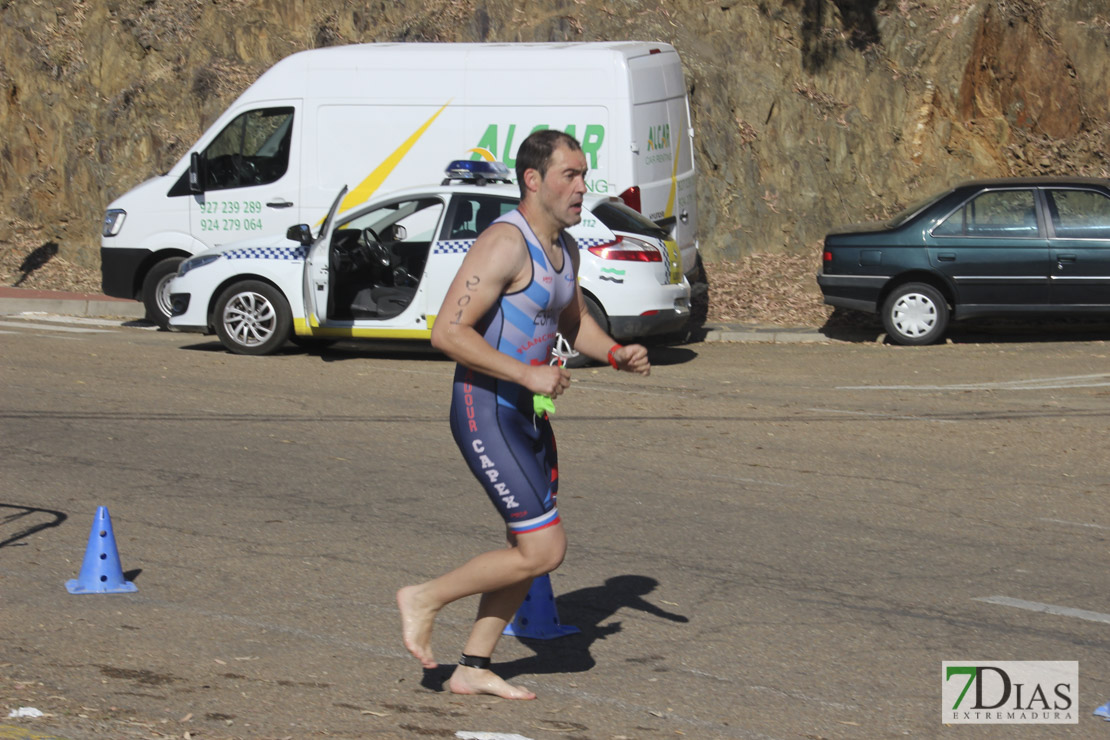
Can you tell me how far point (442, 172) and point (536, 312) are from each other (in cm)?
1105

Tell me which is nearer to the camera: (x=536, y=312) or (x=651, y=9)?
(x=536, y=312)

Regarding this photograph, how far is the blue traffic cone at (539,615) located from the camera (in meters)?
5.25

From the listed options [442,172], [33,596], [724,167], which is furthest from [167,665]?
[724,167]

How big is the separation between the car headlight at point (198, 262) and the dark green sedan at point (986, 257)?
679 cm

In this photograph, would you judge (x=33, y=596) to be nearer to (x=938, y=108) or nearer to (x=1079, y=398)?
(x=1079, y=398)

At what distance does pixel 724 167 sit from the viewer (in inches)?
786

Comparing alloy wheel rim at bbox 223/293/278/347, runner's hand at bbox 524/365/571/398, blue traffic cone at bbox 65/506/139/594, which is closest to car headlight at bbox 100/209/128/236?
alloy wheel rim at bbox 223/293/278/347

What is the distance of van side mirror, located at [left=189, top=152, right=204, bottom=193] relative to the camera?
51.3ft

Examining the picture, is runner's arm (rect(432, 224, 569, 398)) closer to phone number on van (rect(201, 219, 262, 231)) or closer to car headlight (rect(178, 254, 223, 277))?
car headlight (rect(178, 254, 223, 277))

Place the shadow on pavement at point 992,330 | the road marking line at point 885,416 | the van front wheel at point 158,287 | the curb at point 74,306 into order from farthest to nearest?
1. the curb at point 74,306
2. the van front wheel at point 158,287
3. the shadow on pavement at point 992,330
4. the road marking line at point 885,416

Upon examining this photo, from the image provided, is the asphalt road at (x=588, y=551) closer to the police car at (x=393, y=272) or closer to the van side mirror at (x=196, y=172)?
the police car at (x=393, y=272)

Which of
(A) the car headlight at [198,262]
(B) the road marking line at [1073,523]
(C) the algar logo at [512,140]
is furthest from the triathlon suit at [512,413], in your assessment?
(C) the algar logo at [512,140]

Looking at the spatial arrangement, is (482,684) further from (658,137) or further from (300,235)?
(658,137)

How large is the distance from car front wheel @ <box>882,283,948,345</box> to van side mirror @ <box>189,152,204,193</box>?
799cm
